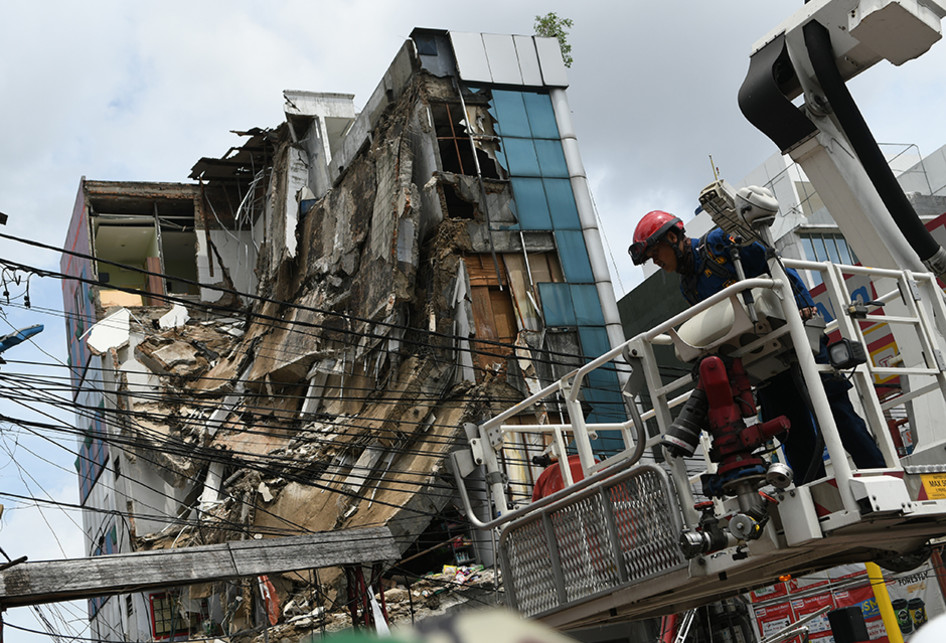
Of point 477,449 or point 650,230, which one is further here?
point 477,449

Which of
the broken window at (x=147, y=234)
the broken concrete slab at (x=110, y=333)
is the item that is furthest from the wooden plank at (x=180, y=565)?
the broken window at (x=147, y=234)

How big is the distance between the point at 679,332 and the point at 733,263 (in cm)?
56

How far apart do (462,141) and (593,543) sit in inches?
848

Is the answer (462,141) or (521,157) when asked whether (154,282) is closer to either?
(462,141)

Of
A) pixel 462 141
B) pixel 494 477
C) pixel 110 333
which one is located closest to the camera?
pixel 494 477

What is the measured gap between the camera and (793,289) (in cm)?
587

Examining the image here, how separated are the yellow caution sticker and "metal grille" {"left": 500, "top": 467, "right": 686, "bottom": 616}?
4.56 feet

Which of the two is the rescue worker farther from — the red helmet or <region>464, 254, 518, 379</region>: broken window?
<region>464, 254, 518, 379</region>: broken window

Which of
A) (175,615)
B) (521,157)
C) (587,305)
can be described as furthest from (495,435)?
(175,615)

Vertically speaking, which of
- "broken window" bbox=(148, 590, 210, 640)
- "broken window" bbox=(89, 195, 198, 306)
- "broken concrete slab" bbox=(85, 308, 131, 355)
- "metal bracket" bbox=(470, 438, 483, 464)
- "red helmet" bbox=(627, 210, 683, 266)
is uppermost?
"broken window" bbox=(89, 195, 198, 306)

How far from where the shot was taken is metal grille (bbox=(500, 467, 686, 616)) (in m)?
5.42

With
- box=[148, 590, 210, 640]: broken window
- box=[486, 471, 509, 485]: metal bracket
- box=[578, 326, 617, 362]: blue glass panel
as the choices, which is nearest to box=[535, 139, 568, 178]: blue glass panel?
box=[578, 326, 617, 362]: blue glass panel

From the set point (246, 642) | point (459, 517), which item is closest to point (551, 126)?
point (459, 517)

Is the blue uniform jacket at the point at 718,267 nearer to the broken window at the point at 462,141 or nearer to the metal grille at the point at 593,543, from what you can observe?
the metal grille at the point at 593,543
